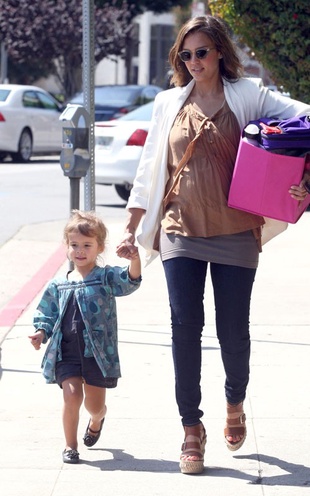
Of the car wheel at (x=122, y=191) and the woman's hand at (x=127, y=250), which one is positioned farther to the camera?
the car wheel at (x=122, y=191)

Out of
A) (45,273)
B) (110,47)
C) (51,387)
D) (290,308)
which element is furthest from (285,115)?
(110,47)

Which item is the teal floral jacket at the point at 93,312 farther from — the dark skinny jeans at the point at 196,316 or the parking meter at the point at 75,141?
the parking meter at the point at 75,141

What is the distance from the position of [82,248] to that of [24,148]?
17540mm

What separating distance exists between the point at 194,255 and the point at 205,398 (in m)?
1.32

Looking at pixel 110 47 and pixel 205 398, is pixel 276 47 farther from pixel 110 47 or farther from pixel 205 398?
pixel 110 47

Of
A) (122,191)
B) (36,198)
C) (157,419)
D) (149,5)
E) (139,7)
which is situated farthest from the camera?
(149,5)

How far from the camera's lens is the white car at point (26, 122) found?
21.3 m

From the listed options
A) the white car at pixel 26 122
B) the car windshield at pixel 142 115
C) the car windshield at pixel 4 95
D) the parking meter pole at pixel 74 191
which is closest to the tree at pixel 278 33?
the parking meter pole at pixel 74 191

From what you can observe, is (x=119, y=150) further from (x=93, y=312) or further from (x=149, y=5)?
(x=149, y=5)

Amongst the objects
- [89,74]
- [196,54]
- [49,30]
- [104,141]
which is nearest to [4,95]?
[104,141]

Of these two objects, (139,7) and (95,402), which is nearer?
(95,402)

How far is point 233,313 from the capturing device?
4.62 metres

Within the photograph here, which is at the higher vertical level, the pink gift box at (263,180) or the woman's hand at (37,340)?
the pink gift box at (263,180)

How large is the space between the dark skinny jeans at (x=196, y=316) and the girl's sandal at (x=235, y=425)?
18 cm
